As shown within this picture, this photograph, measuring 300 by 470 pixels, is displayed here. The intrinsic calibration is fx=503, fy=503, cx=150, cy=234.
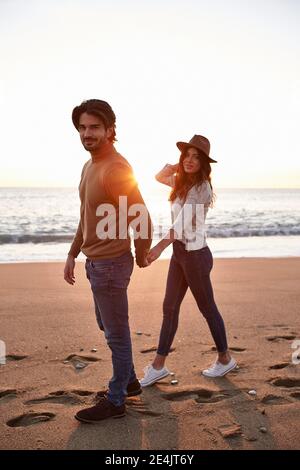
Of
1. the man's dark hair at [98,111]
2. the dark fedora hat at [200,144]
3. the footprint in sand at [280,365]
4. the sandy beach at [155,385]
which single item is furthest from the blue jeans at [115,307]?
the footprint in sand at [280,365]

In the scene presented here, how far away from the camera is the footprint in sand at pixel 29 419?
11.6ft

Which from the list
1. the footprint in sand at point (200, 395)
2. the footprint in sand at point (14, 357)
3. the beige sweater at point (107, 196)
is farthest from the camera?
the footprint in sand at point (14, 357)

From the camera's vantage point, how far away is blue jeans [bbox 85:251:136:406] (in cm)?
350

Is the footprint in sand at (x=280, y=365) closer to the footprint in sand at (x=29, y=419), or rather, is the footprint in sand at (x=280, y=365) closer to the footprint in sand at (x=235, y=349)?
the footprint in sand at (x=235, y=349)

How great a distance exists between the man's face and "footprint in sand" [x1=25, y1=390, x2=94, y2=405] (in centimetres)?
196

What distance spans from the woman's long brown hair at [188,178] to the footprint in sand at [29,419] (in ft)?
6.58

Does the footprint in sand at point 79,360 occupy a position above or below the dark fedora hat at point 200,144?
below

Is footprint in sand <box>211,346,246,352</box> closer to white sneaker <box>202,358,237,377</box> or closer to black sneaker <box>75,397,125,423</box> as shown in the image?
white sneaker <box>202,358,237,377</box>

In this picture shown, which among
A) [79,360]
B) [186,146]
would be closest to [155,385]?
[79,360]

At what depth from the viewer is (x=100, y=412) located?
3.57 m

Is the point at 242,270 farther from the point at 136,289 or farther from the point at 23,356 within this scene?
the point at 23,356

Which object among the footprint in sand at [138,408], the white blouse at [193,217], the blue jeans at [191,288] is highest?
the white blouse at [193,217]

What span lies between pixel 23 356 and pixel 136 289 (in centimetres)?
345

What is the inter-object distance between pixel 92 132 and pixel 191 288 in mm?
1617
